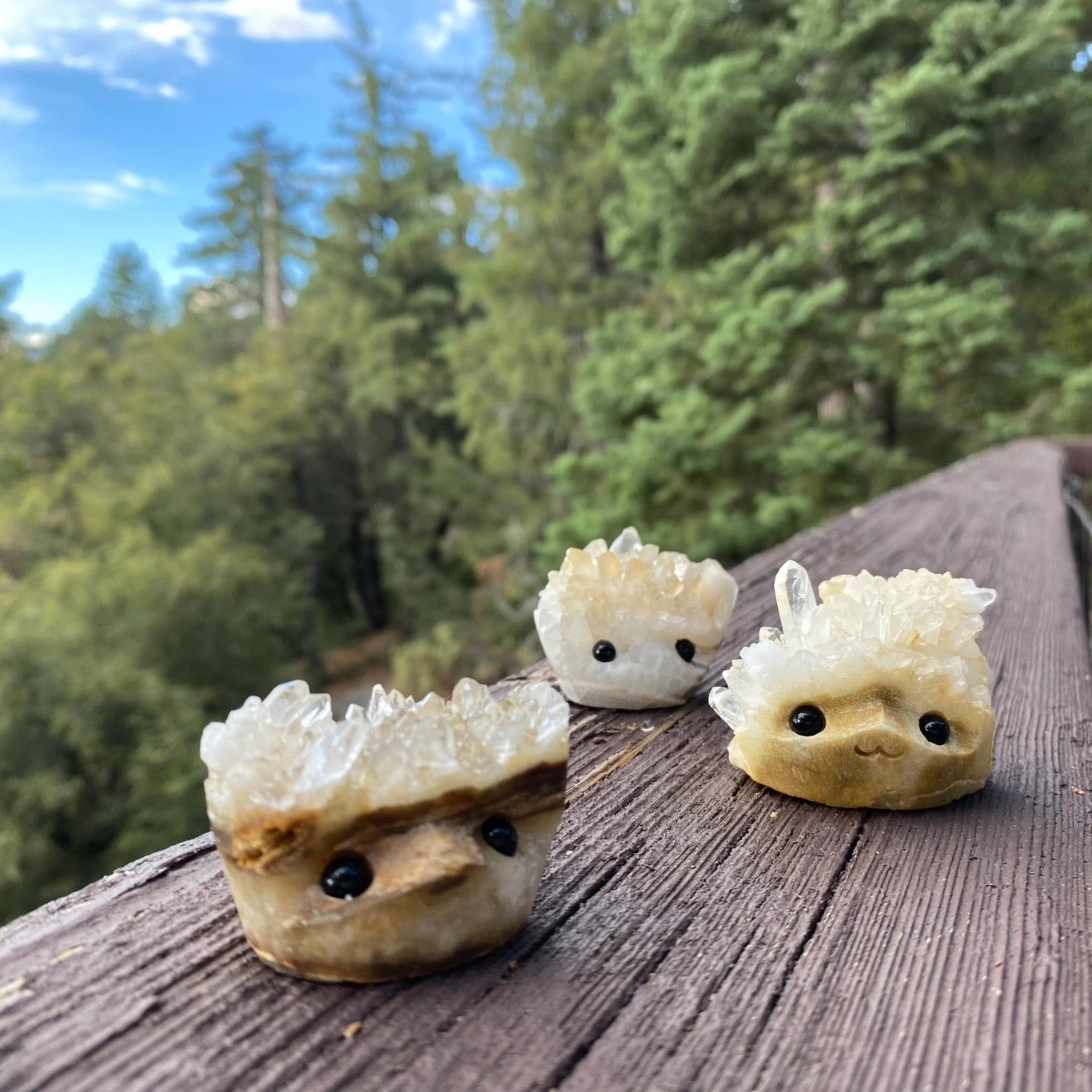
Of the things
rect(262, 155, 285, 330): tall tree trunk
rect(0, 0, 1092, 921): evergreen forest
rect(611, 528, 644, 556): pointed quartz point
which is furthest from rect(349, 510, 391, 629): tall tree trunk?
rect(611, 528, 644, 556): pointed quartz point

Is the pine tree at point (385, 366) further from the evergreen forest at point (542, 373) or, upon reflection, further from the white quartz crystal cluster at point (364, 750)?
the white quartz crystal cluster at point (364, 750)

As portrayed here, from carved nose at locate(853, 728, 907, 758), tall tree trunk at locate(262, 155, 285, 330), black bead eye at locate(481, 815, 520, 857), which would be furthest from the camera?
tall tree trunk at locate(262, 155, 285, 330)

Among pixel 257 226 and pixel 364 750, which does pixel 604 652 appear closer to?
pixel 364 750

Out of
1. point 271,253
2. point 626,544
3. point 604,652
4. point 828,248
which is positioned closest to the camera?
point 604,652

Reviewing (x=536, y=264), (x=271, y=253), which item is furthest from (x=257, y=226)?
(x=536, y=264)

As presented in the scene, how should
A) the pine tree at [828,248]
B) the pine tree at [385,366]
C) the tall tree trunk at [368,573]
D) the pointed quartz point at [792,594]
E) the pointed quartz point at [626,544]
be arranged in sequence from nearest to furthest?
the pointed quartz point at [792,594], the pointed quartz point at [626,544], the pine tree at [828,248], the pine tree at [385,366], the tall tree trunk at [368,573]

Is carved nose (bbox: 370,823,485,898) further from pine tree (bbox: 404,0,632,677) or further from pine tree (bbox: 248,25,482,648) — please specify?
pine tree (bbox: 248,25,482,648)

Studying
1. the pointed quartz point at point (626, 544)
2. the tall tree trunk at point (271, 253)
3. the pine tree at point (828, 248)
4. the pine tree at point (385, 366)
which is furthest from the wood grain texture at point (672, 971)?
the tall tree trunk at point (271, 253)
